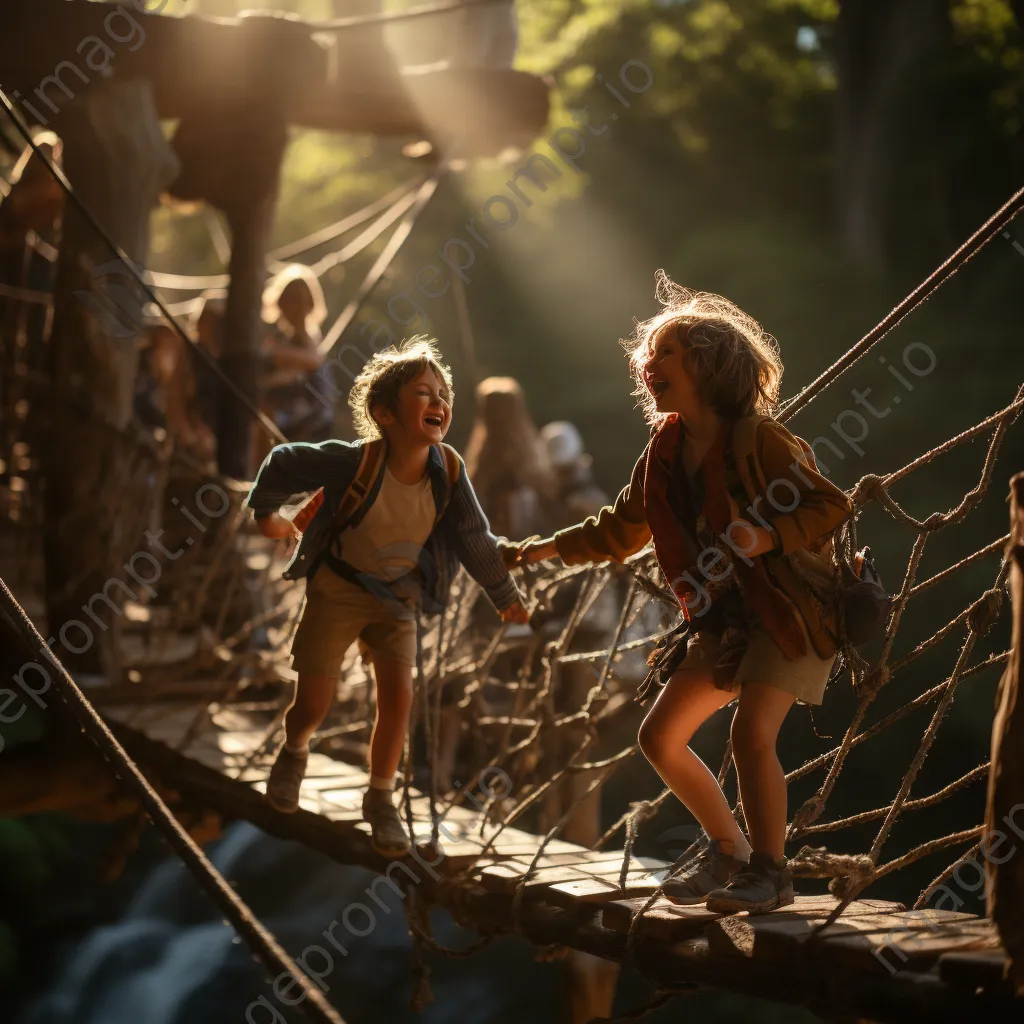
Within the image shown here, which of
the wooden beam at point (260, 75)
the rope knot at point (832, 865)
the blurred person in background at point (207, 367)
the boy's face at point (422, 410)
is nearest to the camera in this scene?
the rope knot at point (832, 865)

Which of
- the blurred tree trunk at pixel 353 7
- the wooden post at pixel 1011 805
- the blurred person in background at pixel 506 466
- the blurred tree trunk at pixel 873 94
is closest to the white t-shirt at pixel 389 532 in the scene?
the wooden post at pixel 1011 805

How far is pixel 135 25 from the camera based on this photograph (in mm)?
4082

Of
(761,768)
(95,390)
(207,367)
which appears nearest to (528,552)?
(761,768)

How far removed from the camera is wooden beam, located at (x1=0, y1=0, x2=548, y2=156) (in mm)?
3939

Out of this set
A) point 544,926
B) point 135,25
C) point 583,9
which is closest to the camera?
point 544,926

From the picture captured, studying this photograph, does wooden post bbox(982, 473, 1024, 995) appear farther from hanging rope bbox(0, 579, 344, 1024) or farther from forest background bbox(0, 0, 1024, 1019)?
forest background bbox(0, 0, 1024, 1019)

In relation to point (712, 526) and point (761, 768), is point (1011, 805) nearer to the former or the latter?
point (761, 768)

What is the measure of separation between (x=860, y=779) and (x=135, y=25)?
16.7 ft

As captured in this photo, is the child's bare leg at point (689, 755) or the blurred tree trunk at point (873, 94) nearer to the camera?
the child's bare leg at point (689, 755)

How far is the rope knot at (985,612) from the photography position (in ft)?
5.64

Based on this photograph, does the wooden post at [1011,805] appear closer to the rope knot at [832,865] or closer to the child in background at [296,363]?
the rope knot at [832,865]

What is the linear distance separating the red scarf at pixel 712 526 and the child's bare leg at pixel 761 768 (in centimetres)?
8

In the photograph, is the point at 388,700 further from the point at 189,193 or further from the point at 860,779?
the point at 860,779

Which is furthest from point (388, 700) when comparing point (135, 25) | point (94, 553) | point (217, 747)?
point (135, 25)
